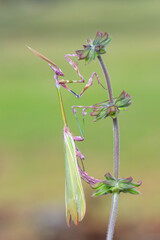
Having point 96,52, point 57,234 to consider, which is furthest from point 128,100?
point 57,234

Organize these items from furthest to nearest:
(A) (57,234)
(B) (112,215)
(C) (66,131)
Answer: (A) (57,234) → (C) (66,131) → (B) (112,215)

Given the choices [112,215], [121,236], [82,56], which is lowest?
[121,236]

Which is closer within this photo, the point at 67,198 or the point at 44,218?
the point at 67,198

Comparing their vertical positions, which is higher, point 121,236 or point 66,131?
point 66,131

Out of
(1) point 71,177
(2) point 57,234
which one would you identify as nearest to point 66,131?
(1) point 71,177

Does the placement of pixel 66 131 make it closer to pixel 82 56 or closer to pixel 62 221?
pixel 82 56

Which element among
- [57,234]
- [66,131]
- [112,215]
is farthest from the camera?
[57,234]

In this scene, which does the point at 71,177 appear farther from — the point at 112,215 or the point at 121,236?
the point at 121,236
